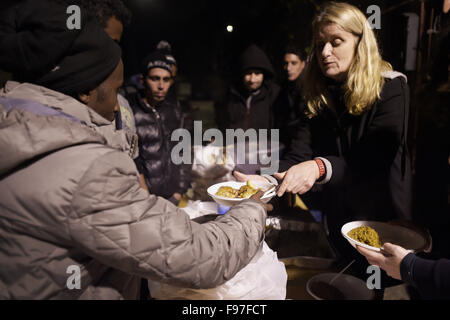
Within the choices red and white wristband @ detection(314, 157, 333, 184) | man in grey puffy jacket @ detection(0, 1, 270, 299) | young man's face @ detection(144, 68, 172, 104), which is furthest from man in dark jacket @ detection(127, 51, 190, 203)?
man in grey puffy jacket @ detection(0, 1, 270, 299)

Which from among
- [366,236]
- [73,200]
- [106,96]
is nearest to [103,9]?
[106,96]

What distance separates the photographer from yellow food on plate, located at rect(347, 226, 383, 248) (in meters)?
1.27

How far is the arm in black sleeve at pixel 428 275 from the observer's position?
105cm

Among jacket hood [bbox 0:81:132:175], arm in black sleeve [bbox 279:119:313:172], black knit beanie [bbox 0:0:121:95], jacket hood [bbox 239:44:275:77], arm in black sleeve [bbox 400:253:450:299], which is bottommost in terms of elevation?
arm in black sleeve [bbox 400:253:450:299]

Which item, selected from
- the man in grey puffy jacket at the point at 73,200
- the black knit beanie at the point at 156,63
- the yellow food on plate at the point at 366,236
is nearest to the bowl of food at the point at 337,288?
the yellow food on plate at the point at 366,236

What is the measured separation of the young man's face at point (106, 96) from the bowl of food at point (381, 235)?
108cm

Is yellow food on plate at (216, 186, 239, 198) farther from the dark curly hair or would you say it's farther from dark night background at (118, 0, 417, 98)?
dark night background at (118, 0, 417, 98)

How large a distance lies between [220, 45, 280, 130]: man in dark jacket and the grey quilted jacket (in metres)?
3.56

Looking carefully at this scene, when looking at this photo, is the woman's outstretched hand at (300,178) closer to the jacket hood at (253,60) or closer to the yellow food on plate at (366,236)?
the yellow food on plate at (366,236)

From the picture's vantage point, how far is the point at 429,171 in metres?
3.25
